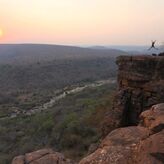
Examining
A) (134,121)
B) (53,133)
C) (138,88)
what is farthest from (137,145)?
(53,133)

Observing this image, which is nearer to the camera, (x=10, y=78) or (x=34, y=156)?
(x=34, y=156)

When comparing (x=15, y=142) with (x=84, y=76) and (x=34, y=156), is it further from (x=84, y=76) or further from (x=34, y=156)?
(x=84, y=76)

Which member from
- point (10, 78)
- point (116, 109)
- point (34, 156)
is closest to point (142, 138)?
point (34, 156)

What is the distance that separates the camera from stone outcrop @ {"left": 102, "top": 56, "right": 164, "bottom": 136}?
17.8 meters

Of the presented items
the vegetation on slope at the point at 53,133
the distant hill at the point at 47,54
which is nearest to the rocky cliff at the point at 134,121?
the vegetation on slope at the point at 53,133

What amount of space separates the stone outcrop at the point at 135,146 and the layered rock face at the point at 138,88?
825 cm

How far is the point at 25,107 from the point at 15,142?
19.0 m

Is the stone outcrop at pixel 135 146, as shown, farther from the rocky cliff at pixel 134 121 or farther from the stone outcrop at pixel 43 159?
the stone outcrop at pixel 43 159

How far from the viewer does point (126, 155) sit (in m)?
7.91

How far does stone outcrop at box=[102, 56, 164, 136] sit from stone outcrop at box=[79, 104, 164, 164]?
320 inches

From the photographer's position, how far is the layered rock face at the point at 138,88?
58.8ft

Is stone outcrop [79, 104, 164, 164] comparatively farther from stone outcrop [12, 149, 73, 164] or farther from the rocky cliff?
stone outcrop [12, 149, 73, 164]

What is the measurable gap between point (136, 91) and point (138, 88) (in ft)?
1.03

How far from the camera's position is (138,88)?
1914 cm
